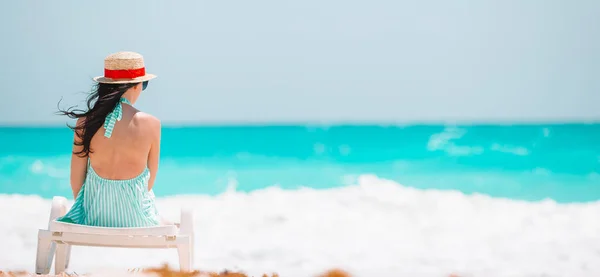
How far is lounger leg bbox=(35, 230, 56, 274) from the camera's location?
3.21m

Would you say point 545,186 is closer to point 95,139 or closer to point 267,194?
point 267,194

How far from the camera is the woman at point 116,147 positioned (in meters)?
3.26

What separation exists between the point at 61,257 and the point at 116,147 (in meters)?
0.55

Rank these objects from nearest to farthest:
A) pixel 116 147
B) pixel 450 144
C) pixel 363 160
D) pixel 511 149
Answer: pixel 116 147 < pixel 363 160 < pixel 511 149 < pixel 450 144

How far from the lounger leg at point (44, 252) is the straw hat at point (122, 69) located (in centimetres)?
70

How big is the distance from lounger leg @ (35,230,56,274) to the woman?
13 cm

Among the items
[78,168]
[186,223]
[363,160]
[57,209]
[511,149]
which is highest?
[511,149]

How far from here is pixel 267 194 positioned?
29.0 ft

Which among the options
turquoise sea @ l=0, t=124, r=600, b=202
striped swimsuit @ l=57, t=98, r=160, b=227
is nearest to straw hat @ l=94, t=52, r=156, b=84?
striped swimsuit @ l=57, t=98, r=160, b=227

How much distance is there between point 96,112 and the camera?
3254 millimetres

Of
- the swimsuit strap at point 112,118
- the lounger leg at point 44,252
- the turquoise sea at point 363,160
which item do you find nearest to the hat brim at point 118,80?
the swimsuit strap at point 112,118

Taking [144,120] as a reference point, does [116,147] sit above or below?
below

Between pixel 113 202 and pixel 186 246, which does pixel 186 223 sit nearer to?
pixel 186 246

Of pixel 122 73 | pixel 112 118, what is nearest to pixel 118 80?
pixel 122 73
